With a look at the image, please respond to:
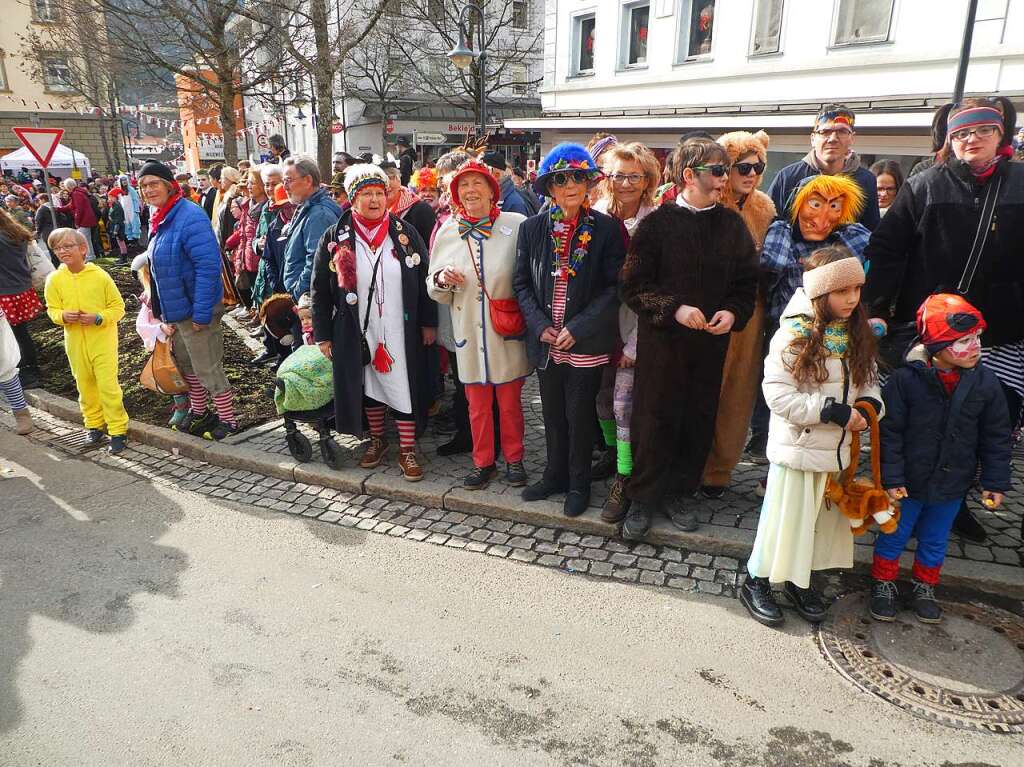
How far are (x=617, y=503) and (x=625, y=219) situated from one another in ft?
5.71

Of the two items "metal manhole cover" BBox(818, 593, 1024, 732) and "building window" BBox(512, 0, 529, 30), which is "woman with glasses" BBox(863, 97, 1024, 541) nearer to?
"metal manhole cover" BBox(818, 593, 1024, 732)

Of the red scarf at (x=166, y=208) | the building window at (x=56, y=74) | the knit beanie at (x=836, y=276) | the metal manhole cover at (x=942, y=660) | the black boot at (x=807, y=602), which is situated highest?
the building window at (x=56, y=74)

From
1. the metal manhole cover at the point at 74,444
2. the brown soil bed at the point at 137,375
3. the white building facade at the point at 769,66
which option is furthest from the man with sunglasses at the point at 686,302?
the white building facade at the point at 769,66

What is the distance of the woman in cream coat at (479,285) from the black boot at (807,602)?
6.35 feet

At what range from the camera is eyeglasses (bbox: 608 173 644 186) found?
4.14 meters

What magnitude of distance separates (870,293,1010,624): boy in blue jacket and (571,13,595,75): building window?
69.4ft

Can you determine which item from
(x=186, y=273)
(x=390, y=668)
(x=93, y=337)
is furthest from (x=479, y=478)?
(x=93, y=337)

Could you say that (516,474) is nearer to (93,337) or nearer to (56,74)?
(93,337)

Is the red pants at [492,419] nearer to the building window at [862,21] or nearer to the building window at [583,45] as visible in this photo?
the building window at [862,21]

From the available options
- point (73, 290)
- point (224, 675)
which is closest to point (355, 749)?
point (224, 675)

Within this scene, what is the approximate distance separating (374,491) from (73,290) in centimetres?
297

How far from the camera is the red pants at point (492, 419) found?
4562mm

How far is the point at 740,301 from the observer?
3.68 meters

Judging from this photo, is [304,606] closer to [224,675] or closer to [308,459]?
[224,675]
